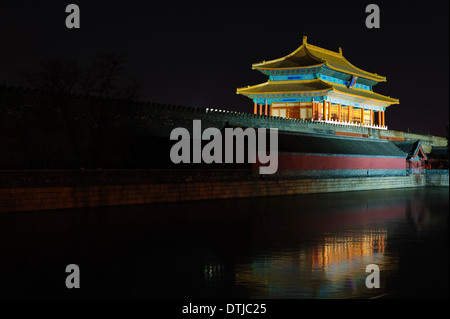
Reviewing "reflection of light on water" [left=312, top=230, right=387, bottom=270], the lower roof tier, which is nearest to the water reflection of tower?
"reflection of light on water" [left=312, top=230, right=387, bottom=270]

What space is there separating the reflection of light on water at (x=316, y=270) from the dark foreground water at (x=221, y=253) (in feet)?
0.06

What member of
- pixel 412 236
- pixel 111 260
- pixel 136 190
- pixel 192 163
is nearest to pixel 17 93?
pixel 136 190

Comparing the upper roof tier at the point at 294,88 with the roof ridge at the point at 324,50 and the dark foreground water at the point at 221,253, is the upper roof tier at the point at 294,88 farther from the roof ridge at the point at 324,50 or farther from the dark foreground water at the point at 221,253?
the dark foreground water at the point at 221,253

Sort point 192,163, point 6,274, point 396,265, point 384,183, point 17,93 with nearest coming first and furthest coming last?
point 6,274 → point 396,265 → point 17,93 → point 192,163 → point 384,183

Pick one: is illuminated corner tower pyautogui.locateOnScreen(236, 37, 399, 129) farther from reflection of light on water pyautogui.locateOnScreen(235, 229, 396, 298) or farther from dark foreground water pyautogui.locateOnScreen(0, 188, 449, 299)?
reflection of light on water pyautogui.locateOnScreen(235, 229, 396, 298)

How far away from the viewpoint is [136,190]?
77.4ft

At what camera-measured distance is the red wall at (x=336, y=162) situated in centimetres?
3323

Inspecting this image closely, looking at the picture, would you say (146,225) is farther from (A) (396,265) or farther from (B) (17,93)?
(B) (17,93)

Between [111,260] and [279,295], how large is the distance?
4.20m

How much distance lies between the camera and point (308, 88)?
164 ft

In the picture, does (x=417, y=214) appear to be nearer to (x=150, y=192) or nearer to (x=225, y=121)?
(x=150, y=192)

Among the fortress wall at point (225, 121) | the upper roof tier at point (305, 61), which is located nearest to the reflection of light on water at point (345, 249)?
the fortress wall at point (225, 121)

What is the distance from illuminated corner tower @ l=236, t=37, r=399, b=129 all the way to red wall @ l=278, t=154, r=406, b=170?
7753 mm
